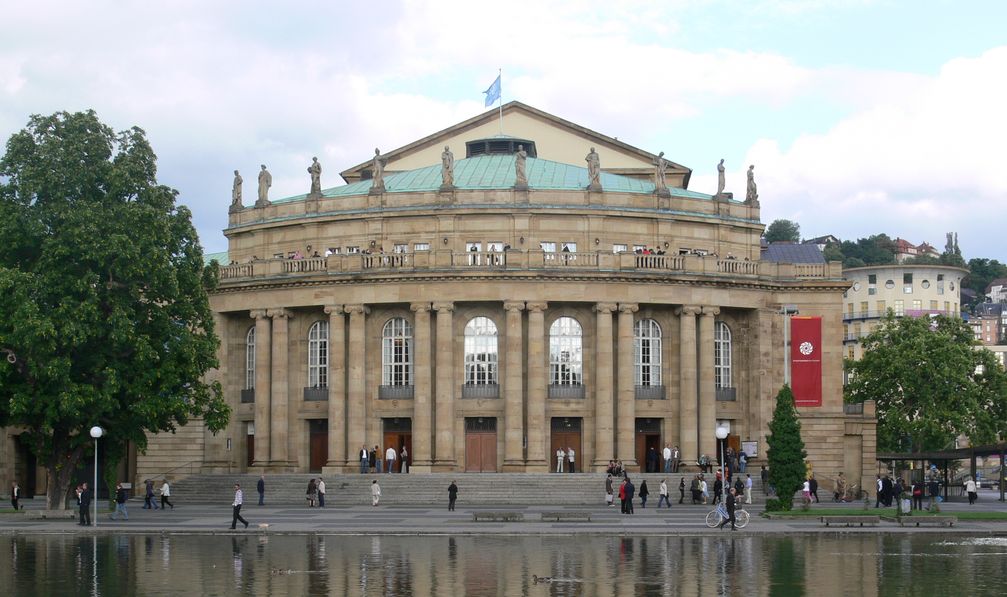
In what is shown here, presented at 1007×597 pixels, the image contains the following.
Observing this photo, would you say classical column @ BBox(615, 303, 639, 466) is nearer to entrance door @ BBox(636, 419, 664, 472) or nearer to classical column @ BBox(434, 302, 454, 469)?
entrance door @ BBox(636, 419, 664, 472)

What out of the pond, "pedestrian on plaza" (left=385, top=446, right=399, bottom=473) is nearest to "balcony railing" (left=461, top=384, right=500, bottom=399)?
"pedestrian on plaza" (left=385, top=446, right=399, bottom=473)

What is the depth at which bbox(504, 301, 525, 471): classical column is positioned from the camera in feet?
238

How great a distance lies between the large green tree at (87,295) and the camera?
55875 mm

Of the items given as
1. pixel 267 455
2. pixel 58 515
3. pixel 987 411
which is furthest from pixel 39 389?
pixel 987 411

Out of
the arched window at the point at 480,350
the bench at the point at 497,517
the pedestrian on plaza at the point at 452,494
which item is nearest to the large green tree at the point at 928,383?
the arched window at the point at 480,350

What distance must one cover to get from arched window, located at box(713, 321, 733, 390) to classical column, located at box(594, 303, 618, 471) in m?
7.97

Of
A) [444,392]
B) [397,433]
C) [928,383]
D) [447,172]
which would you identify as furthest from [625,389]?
[928,383]

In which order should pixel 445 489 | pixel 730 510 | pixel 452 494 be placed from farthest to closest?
pixel 445 489
pixel 452 494
pixel 730 510

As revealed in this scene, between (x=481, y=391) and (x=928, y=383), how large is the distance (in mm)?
39436

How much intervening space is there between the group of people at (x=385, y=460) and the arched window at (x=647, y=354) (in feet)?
46.9

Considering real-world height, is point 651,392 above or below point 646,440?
above

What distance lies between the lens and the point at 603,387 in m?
73.6

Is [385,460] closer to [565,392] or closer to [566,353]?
[565,392]

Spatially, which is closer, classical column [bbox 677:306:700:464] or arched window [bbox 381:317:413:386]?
classical column [bbox 677:306:700:464]
